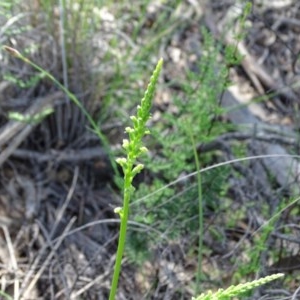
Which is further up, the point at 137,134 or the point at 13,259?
the point at 137,134

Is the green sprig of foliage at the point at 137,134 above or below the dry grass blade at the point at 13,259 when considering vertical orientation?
above

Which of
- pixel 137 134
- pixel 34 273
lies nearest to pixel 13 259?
pixel 34 273

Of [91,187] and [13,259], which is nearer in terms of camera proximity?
[13,259]

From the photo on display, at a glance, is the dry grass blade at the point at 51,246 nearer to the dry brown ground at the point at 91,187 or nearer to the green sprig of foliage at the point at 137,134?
the dry brown ground at the point at 91,187

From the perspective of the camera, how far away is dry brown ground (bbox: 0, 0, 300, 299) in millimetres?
1898

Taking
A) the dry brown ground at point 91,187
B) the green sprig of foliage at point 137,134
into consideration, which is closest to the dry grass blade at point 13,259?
the dry brown ground at point 91,187

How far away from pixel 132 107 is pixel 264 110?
0.66 metres

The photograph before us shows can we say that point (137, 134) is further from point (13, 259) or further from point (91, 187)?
point (91, 187)

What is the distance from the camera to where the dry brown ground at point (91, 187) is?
6.23ft

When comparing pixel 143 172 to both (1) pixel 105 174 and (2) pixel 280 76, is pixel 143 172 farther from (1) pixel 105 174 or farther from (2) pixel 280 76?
(2) pixel 280 76

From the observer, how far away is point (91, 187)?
7.95ft

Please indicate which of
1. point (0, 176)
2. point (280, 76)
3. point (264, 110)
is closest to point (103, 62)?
point (0, 176)

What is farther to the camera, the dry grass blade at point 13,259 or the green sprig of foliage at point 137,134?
the dry grass blade at point 13,259

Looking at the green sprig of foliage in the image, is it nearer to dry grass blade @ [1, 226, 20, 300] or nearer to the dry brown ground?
the dry brown ground
